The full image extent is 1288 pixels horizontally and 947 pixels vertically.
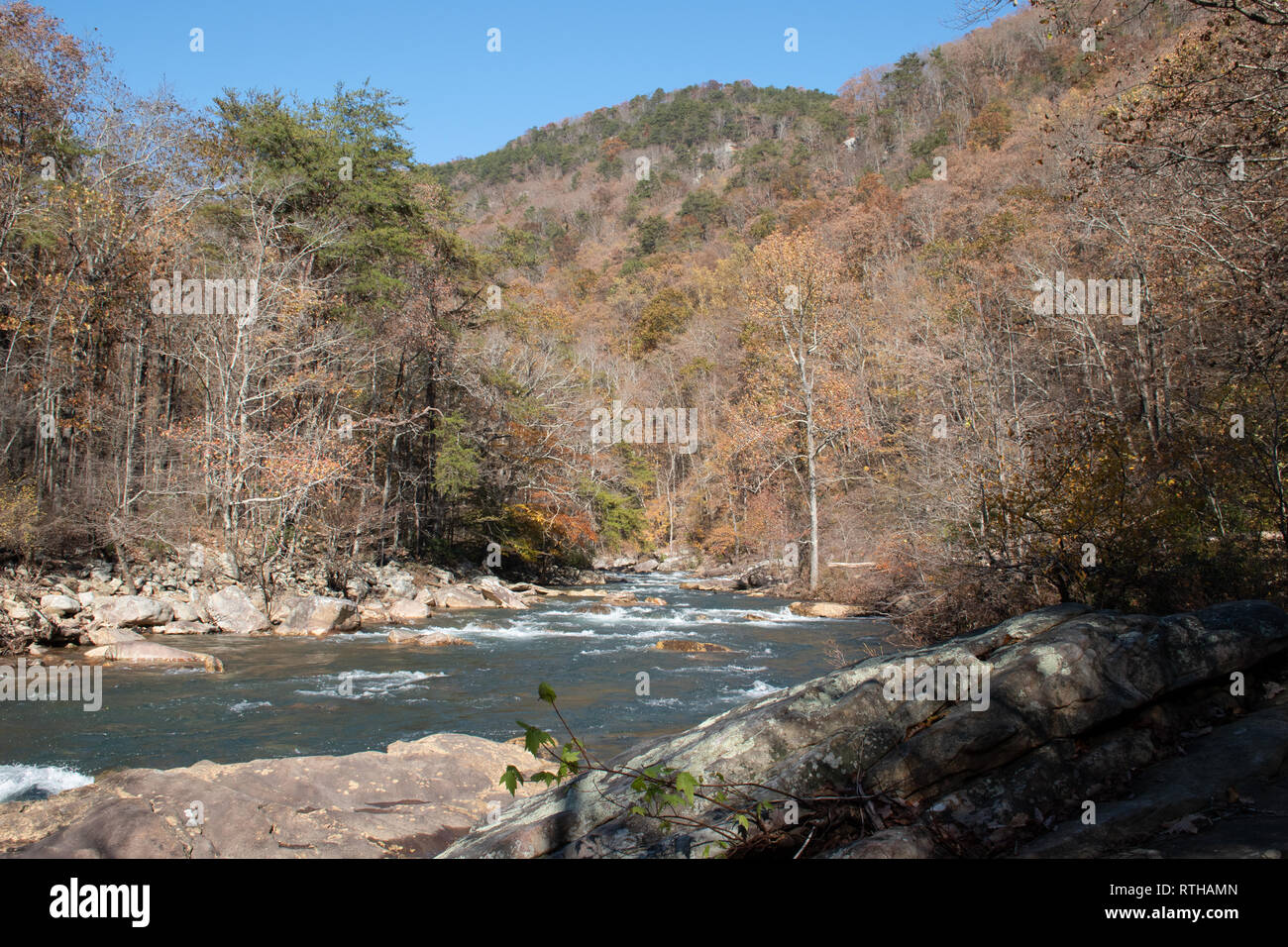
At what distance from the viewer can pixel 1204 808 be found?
143 inches

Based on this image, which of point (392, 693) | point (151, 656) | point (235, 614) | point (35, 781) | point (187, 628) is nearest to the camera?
point (35, 781)

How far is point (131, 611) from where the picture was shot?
14.8 m

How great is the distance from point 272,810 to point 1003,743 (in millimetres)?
5207

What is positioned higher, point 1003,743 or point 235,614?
point 1003,743

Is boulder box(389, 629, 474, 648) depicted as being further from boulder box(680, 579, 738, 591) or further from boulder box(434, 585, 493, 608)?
boulder box(680, 579, 738, 591)

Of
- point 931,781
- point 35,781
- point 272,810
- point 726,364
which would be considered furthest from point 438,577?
point 726,364

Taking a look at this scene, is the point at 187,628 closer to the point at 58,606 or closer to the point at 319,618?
the point at 58,606

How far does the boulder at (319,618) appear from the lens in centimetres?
1636

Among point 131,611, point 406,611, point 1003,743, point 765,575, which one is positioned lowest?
point 765,575

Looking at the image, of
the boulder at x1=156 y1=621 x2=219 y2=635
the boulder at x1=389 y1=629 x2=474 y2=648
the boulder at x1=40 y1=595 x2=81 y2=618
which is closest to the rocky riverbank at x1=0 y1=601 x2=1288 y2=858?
the boulder at x1=389 y1=629 x2=474 y2=648

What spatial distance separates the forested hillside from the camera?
30.2 feet

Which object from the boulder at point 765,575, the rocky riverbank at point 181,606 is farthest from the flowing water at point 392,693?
the boulder at point 765,575

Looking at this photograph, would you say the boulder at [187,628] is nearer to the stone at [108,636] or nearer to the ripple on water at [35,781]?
the stone at [108,636]
